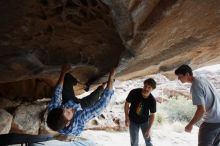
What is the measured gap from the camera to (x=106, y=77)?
18.2 ft

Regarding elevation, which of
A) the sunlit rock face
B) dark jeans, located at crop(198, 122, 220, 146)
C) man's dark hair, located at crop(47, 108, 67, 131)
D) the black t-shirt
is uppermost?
the sunlit rock face

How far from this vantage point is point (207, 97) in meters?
4.64

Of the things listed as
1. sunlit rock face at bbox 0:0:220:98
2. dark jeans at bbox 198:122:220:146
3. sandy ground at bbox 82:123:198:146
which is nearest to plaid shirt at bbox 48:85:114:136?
sunlit rock face at bbox 0:0:220:98

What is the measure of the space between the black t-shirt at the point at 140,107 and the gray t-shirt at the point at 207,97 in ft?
4.54

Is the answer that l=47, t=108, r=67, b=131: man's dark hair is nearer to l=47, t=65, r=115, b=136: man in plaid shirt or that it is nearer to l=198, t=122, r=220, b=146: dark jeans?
l=47, t=65, r=115, b=136: man in plaid shirt

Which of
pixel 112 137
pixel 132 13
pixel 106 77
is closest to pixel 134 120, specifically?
pixel 106 77

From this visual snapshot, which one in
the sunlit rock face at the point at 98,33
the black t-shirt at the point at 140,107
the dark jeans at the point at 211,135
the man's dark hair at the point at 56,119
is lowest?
the dark jeans at the point at 211,135

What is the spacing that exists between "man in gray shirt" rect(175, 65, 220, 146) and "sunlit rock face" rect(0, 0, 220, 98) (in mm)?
498

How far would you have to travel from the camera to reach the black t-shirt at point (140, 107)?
592cm

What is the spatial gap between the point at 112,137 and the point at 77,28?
6.40m

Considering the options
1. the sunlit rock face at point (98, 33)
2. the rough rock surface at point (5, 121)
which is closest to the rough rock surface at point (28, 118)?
the rough rock surface at point (5, 121)

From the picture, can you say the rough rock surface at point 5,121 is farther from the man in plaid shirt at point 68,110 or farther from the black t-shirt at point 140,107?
the black t-shirt at point 140,107

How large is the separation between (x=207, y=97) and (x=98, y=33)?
1725 mm

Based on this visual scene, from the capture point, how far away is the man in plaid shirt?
4258mm
